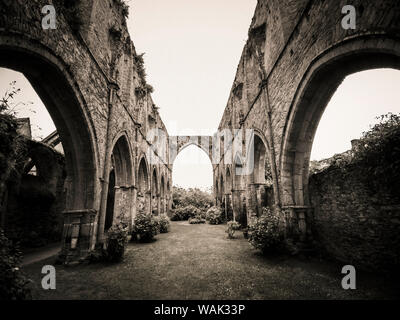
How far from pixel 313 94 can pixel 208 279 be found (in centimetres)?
507

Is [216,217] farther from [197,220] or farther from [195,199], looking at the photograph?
[195,199]

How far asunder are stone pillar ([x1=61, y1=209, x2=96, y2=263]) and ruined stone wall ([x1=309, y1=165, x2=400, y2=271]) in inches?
252

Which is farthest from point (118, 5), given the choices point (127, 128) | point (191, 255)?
point (191, 255)

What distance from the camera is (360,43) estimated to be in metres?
2.85

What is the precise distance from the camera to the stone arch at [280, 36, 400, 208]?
299cm

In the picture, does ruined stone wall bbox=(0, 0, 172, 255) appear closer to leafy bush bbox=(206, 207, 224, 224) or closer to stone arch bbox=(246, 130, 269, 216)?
stone arch bbox=(246, 130, 269, 216)

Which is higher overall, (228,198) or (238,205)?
(228,198)

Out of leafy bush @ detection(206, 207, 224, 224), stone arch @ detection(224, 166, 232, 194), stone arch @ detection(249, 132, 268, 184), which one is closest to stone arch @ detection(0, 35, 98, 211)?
stone arch @ detection(249, 132, 268, 184)

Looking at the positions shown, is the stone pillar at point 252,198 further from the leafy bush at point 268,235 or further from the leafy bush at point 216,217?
the leafy bush at point 216,217

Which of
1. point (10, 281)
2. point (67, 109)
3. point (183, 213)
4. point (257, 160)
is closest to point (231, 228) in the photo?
point (257, 160)

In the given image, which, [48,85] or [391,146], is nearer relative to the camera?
[391,146]

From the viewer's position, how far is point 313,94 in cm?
455

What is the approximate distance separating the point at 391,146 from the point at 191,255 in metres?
5.39
